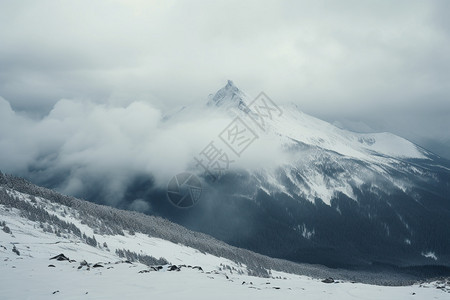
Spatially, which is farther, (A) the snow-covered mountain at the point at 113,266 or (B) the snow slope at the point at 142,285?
(A) the snow-covered mountain at the point at 113,266

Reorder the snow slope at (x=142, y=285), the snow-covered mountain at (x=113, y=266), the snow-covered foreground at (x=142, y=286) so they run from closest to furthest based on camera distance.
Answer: the snow-covered foreground at (x=142, y=286), the snow slope at (x=142, y=285), the snow-covered mountain at (x=113, y=266)

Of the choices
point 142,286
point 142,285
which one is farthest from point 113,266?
point 142,286

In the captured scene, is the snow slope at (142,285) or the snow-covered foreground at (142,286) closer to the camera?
the snow-covered foreground at (142,286)

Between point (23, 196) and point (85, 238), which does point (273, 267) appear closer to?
point (85, 238)

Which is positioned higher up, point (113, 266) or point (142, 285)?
point (142, 285)

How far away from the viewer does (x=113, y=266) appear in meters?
39.5

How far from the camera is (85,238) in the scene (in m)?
79.4

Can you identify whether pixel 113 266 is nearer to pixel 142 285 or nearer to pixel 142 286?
pixel 142 285

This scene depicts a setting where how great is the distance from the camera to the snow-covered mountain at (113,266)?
2736cm

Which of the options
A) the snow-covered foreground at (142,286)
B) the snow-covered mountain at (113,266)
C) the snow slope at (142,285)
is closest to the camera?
the snow-covered foreground at (142,286)

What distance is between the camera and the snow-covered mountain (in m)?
27.4

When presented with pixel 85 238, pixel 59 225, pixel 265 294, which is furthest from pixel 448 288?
pixel 59 225

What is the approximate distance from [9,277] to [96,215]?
8904 centimetres

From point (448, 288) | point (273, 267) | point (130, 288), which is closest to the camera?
point (130, 288)
